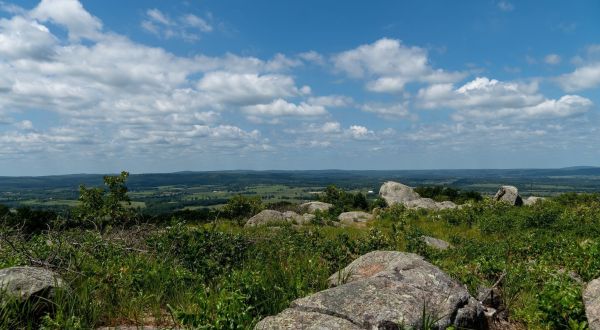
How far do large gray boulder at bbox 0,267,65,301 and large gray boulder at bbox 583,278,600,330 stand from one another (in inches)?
306

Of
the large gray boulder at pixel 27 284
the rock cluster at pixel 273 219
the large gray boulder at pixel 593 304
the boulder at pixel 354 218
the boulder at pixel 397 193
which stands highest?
the large gray boulder at pixel 27 284

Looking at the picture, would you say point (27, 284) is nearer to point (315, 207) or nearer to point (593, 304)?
point (593, 304)

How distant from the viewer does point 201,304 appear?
5.59m

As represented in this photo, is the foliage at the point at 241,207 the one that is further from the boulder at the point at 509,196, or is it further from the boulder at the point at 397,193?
the boulder at the point at 509,196

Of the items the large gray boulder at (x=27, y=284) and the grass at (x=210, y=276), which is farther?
the grass at (x=210, y=276)

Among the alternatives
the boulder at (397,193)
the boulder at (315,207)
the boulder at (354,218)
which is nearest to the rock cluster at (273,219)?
the boulder at (354,218)

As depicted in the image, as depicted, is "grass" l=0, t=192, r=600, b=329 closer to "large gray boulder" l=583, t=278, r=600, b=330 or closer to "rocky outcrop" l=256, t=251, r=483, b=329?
"large gray boulder" l=583, t=278, r=600, b=330

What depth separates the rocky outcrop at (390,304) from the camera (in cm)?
525

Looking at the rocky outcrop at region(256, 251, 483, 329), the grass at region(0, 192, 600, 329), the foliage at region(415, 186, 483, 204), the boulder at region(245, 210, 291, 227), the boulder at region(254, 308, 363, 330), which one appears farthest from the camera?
the foliage at region(415, 186, 483, 204)

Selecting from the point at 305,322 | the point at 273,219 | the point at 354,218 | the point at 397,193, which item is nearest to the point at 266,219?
the point at 273,219

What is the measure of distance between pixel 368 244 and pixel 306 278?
5792 millimetres

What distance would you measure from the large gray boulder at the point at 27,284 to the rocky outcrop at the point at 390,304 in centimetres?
301

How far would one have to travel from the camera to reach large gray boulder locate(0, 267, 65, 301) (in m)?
5.39

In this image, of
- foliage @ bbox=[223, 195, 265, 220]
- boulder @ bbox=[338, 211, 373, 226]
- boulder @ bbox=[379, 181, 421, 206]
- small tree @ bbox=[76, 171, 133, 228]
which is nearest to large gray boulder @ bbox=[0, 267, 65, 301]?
small tree @ bbox=[76, 171, 133, 228]
